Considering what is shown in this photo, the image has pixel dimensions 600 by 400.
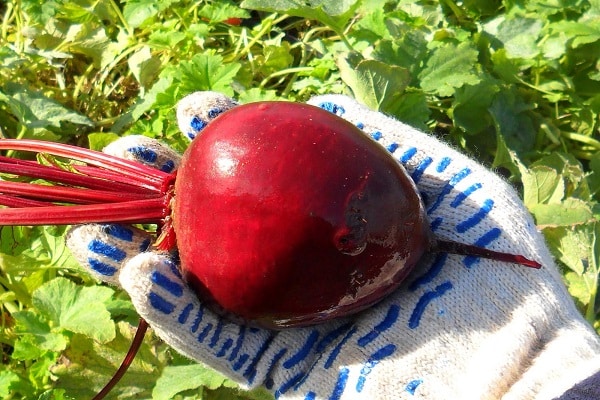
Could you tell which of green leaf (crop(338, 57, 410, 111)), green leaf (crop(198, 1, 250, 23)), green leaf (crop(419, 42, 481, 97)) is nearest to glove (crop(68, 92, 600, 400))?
green leaf (crop(338, 57, 410, 111))

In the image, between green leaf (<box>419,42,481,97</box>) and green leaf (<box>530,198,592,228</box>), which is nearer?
green leaf (<box>530,198,592,228</box>)

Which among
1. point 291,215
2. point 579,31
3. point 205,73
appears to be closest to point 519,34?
point 579,31

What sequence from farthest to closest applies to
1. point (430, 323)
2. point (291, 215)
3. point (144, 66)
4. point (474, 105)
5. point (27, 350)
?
1. point (144, 66)
2. point (474, 105)
3. point (27, 350)
4. point (430, 323)
5. point (291, 215)

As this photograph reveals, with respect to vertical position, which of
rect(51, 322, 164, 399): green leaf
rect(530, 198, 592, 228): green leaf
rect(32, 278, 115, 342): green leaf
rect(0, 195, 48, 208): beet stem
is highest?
rect(0, 195, 48, 208): beet stem

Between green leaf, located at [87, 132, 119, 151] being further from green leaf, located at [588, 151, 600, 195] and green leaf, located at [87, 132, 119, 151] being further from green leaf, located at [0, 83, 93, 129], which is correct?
green leaf, located at [588, 151, 600, 195]

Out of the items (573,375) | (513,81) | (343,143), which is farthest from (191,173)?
(513,81)

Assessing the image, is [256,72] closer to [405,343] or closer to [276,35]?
[276,35]

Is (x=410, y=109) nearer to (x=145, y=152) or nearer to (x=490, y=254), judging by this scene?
(x=490, y=254)
